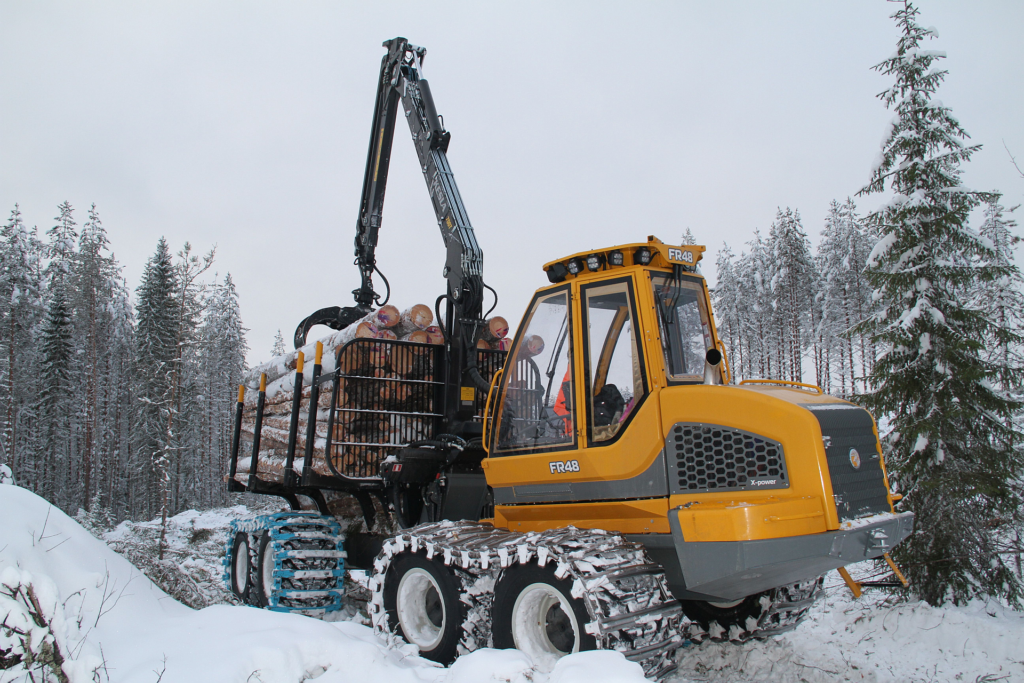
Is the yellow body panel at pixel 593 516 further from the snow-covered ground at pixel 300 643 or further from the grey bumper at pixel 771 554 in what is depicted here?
the snow-covered ground at pixel 300 643

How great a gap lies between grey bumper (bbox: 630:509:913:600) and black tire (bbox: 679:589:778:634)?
52.4 inches

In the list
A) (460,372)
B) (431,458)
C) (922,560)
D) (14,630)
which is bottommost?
(922,560)

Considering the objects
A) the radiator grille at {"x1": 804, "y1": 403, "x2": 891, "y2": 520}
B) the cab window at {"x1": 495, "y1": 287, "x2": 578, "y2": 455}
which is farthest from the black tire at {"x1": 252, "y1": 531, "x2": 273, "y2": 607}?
the radiator grille at {"x1": 804, "y1": 403, "x2": 891, "y2": 520}

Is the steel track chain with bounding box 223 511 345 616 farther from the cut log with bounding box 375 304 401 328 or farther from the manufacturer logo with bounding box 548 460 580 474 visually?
the manufacturer logo with bounding box 548 460 580 474

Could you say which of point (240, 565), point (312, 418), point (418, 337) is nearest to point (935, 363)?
point (418, 337)

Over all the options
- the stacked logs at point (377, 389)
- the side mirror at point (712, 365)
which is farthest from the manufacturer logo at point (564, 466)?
the stacked logs at point (377, 389)

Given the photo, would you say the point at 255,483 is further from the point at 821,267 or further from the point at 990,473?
the point at 821,267

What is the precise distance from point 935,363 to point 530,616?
6.60m

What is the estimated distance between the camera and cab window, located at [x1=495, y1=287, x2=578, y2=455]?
5289 millimetres

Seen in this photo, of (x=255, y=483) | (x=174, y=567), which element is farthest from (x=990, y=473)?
(x=174, y=567)

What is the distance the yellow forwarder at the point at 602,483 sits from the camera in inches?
167

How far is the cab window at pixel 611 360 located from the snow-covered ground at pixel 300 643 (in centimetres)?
165

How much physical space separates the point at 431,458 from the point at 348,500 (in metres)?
2.40

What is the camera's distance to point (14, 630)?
12.2 feet
